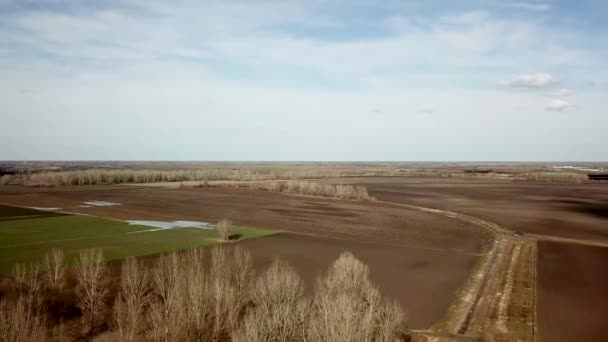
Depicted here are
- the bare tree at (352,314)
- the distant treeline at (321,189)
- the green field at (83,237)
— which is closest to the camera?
the bare tree at (352,314)

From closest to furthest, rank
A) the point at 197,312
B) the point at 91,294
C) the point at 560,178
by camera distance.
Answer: the point at 197,312 → the point at 91,294 → the point at 560,178

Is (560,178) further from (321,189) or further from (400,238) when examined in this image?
(400,238)

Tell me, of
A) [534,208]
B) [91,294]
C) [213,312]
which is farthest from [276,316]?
[534,208]

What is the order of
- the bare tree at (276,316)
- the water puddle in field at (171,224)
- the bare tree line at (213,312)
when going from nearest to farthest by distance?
the bare tree line at (213,312) < the bare tree at (276,316) < the water puddle in field at (171,224)

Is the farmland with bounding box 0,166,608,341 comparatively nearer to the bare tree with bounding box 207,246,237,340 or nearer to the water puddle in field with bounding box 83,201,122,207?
the water puddle in field with bounding box 83,201,122,207

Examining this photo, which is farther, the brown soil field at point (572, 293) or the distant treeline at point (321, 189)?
the distant treeline at point (321, 189)

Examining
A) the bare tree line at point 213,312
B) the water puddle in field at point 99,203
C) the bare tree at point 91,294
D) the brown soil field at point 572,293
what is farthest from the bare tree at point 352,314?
the water puddle in field at point 99,203

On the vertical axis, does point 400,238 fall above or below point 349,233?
below

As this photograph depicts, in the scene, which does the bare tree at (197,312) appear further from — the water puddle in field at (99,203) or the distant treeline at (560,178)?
the distant treeline at (560,178)
